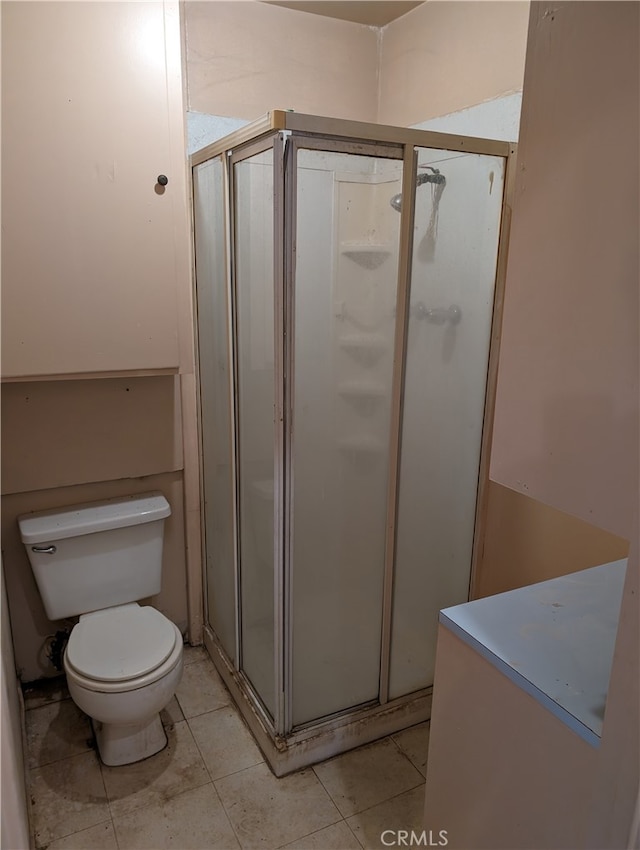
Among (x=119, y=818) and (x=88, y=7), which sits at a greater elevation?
(x=88, y=7)

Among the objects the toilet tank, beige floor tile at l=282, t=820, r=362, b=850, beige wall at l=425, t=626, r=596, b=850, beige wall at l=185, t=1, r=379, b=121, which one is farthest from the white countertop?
beige wall at l=185, t=1, r=379, b=121

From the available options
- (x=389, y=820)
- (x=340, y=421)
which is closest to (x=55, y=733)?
(x=389, y=820)

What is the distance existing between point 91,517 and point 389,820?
1.31 meters

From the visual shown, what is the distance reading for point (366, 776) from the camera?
182 centimetres

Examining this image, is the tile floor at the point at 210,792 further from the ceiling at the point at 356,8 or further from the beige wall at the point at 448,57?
the ceiling at the point at 356,8

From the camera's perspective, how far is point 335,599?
1826mm

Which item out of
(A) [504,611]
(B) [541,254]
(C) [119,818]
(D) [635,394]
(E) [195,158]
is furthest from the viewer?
(E) [195,158]

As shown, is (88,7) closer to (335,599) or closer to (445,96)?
(445,96)

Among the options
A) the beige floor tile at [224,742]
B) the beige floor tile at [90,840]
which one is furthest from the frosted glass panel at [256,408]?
the beige floor tile at [90,840]

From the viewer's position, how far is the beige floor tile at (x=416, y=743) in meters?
1.88

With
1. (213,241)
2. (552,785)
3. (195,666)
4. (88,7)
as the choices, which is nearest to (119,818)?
(195,666)

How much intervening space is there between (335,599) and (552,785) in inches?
34.8

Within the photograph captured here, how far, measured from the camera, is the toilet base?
1.83 meters

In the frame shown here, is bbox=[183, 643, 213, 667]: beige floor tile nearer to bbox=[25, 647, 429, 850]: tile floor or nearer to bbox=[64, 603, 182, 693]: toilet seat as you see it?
bbox=[25, 647, 429, 850]: tile floor
